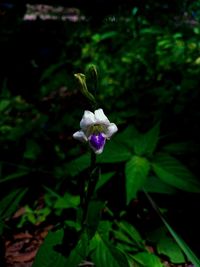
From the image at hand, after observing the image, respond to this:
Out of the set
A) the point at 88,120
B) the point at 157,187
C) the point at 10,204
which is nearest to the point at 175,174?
the point at 157,187

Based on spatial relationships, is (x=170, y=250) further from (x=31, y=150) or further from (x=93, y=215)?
(x=31, y=150)

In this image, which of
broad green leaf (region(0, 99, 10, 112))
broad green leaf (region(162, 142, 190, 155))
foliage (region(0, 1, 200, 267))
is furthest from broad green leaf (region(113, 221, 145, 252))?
broad green leaf (region(0, 99, 10, 112))

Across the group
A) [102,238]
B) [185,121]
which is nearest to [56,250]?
[102,238]

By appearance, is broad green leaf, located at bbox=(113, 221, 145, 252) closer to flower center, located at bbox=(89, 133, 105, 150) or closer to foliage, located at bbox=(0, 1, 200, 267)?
foliage, located at bbox=(0, 1, 200, 267)

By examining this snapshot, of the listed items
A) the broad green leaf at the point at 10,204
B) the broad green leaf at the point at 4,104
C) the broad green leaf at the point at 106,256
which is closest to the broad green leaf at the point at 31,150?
the broad green leaf at the point at 10,204

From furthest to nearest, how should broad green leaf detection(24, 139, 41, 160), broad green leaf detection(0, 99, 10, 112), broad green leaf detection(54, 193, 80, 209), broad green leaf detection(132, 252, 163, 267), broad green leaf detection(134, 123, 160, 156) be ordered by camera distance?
1. broad green leaf detection(0, 99, 10, 112)
2. broad green leaf detection(24, 139, 41, 160)
3. broad green leaf detection(54, 193, 80, 209)
4. broad green leaf detection(134, 123, 160, 156)
5. broad green leaf detection(132, 252, 163, 267)

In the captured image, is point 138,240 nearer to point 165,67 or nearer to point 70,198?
point 70,198
